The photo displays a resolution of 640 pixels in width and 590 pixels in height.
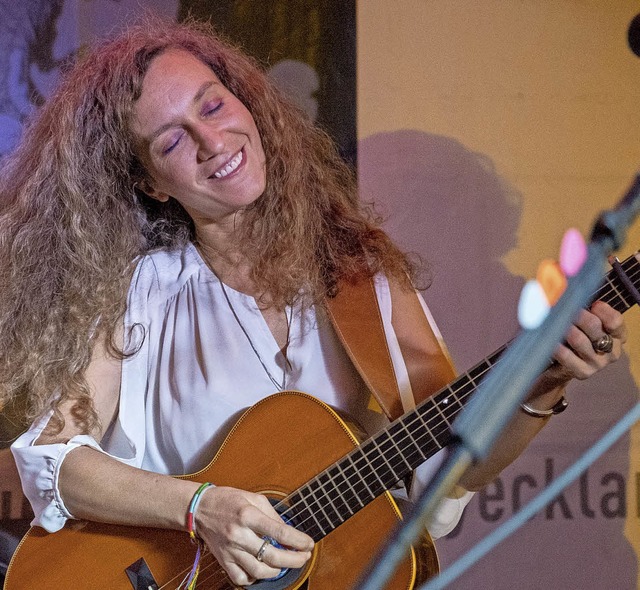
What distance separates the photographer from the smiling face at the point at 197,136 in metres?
1.54

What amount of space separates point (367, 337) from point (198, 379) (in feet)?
1.20

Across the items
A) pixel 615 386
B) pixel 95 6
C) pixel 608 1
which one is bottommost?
pixel 615 386

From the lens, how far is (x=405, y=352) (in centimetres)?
154

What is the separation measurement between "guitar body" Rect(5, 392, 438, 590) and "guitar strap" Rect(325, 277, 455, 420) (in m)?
0.12

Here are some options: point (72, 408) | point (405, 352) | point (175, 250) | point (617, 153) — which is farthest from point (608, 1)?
point (72, 408)

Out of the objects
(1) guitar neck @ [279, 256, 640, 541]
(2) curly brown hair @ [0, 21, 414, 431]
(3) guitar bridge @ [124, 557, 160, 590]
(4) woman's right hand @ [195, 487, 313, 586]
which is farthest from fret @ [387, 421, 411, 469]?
(3) guitar bridge @ [124, 557, 160, 590]

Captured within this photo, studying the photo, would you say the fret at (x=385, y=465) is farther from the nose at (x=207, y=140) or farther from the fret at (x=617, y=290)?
the nose at (x=207, y=140)

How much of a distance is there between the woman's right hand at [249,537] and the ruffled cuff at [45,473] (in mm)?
334

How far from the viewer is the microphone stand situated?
26.4 inches

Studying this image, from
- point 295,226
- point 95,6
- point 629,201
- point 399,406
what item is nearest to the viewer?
point 629,201

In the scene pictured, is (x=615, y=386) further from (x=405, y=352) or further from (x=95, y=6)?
(x=95, y=6)

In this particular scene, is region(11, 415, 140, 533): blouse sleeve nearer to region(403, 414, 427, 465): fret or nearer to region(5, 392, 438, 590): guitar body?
region(5, 392, 438, 590): guitar body

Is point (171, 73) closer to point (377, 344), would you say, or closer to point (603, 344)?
point (377, 344)

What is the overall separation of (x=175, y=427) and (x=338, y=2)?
3.82 ft
